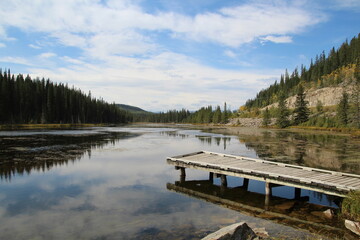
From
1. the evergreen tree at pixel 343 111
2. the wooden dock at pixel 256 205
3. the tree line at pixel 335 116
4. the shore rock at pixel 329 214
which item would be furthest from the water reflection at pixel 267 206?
the evergreen tree at pixel 343 111

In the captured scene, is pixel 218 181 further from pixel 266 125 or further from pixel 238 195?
pixel 266 125

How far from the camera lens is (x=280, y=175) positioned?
14.1m

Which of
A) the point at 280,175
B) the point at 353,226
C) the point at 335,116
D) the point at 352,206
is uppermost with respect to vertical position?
the point at 335,116

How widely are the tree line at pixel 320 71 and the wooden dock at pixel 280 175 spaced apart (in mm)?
120960

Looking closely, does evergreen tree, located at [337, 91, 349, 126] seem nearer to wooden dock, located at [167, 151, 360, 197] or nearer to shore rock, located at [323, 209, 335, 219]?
wooden dock, located at [167, 151, 360, 197]

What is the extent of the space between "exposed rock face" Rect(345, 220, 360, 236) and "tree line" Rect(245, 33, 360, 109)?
418 feet

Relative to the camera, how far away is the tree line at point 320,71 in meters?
A: 148

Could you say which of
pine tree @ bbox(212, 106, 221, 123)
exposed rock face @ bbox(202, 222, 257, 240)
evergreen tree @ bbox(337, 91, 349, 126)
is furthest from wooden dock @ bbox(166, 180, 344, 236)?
pine tree @ bbox(212, 106, 221, 123)

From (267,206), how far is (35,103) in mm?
110356

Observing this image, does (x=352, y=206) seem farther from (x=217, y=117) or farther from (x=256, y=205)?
(x=217, y=117)

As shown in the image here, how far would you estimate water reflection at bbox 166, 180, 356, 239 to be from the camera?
36.5ft

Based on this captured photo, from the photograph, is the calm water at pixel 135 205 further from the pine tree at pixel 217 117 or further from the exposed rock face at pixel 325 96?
the pine tree at pixel 217 117

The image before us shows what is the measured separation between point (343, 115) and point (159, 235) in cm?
7955

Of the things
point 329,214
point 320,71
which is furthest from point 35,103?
point 320,71
